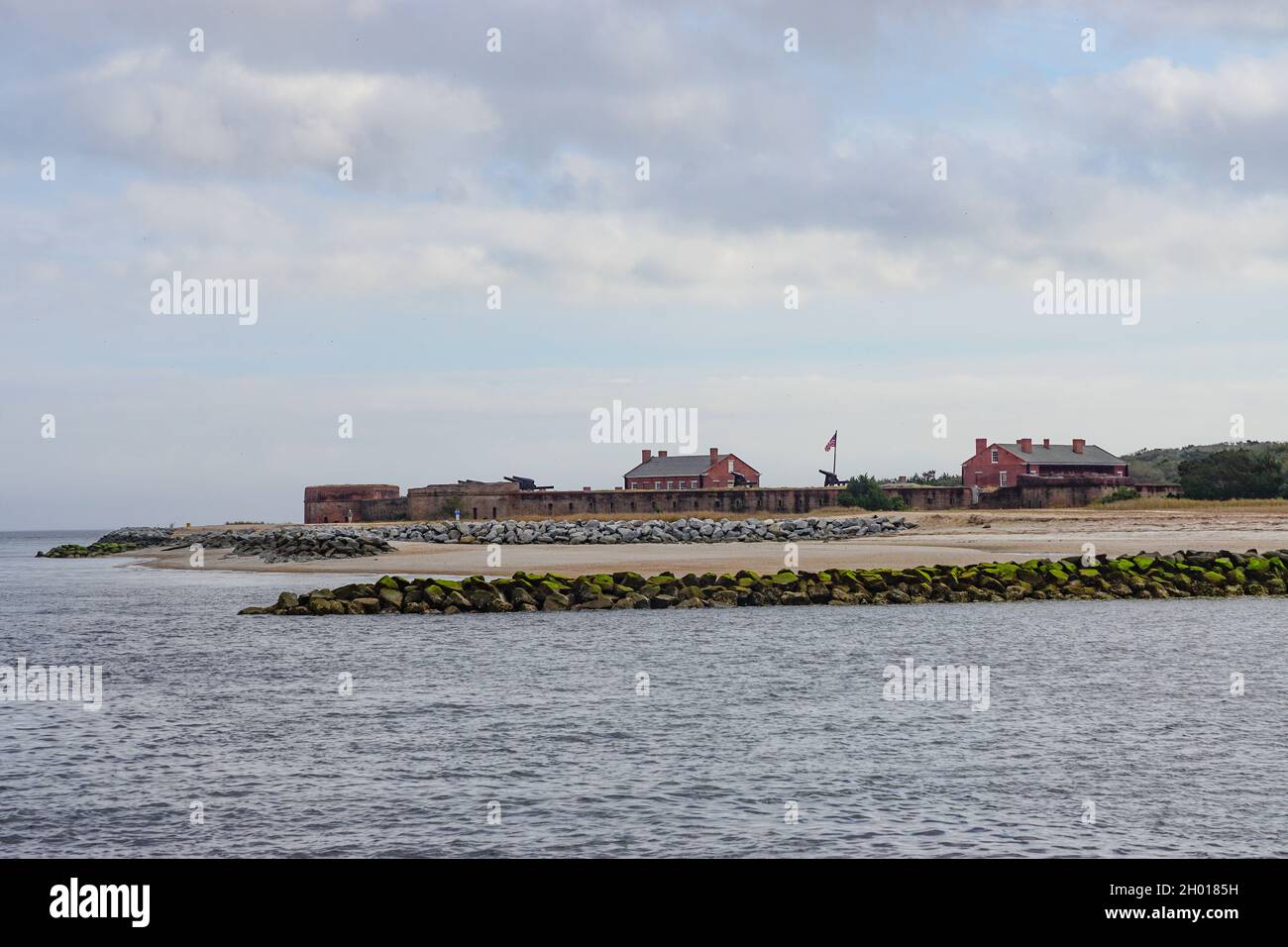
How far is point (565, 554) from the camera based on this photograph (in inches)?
2000

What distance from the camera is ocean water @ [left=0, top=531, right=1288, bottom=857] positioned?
10648mm

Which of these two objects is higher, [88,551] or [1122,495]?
[1122,495]

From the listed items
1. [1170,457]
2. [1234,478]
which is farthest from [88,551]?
[1170,457]

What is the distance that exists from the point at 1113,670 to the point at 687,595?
1414cm

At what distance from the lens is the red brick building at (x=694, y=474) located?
98312mm

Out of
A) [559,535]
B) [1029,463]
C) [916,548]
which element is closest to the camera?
[916,548]

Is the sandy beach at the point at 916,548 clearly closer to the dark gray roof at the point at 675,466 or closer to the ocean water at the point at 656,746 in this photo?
the ocean water at the point at 656,746

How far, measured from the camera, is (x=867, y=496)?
79.8m

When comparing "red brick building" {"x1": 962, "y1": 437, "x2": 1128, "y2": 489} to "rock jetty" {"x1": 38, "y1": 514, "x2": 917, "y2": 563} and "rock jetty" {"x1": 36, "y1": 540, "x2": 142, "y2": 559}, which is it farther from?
"rock jetty" {"x1": 36, "y1": 540, "x2": 142, "y2": 559}

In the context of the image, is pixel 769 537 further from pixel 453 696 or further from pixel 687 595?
pixel 453 696

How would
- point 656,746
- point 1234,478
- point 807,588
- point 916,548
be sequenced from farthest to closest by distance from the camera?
point 1234,478
point 916,548
point 807,588
point 656,746

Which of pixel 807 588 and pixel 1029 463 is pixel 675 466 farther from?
pixel 807 588

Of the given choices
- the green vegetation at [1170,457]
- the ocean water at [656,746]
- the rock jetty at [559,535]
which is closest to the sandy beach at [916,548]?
the rock jetty at [559,535]

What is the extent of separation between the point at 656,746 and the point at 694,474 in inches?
3317
